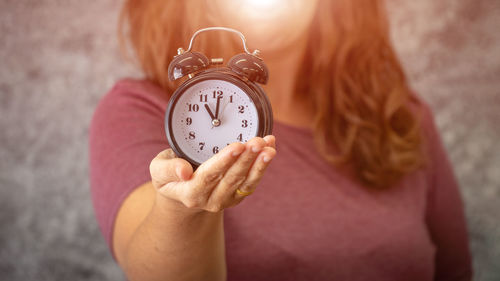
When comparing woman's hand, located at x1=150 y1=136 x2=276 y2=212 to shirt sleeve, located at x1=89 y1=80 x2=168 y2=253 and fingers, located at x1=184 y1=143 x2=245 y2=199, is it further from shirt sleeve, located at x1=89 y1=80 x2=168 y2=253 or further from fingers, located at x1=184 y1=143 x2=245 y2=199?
shirt sleeve, located at x1=89 y1=80 x2=168 y2=253

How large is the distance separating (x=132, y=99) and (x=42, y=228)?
0.64 m

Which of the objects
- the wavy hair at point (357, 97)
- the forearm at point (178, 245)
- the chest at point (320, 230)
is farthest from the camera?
the wavy hair at point (357, 97)

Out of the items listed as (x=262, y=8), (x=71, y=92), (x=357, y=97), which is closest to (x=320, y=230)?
(x=357, y=97)

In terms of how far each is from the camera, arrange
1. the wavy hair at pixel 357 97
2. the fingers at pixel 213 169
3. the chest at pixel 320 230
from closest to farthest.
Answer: the fingers at pixel 213 169, the chest at pixel 320 230, the wavy hair at pixel 357 97

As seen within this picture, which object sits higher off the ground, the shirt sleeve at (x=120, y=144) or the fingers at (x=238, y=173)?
the fingers at (x=238, y=173)

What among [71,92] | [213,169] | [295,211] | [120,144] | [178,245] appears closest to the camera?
[213,169]

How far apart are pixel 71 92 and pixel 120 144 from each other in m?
0.56

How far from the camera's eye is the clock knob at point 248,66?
13.3 inches

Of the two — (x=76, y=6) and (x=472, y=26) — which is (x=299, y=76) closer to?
(x=76, y=6)

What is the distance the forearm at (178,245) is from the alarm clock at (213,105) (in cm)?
7

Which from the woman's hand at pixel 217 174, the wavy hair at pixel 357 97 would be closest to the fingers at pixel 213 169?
the woman's hand at pixel 217 174

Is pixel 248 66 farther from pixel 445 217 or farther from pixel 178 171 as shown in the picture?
pixel 445 217

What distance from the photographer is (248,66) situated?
338 millimetres

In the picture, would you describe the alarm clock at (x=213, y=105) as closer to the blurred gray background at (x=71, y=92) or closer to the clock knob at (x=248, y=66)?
the clock knob at (x=248, y=66)
